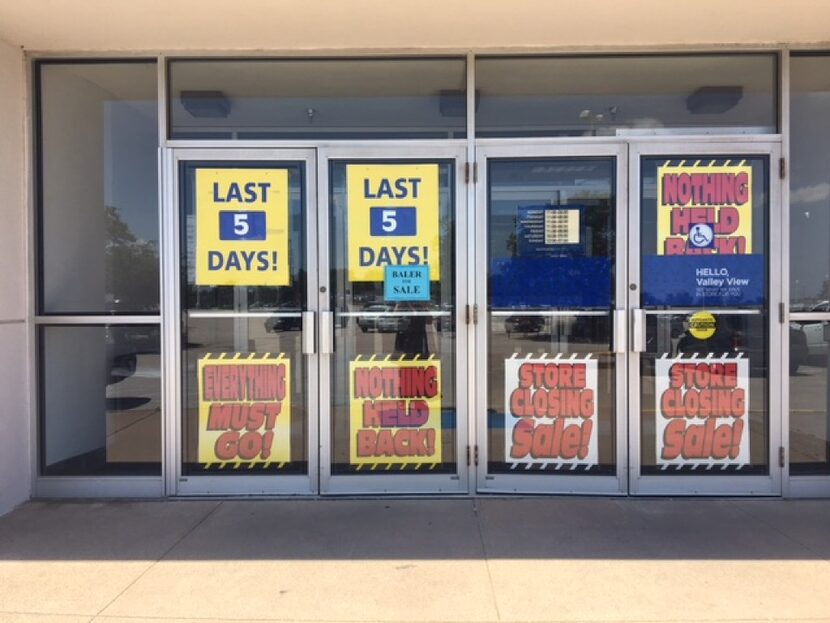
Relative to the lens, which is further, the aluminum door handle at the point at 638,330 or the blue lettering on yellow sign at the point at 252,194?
the blue lettering on yellow sign at the point at 252,194

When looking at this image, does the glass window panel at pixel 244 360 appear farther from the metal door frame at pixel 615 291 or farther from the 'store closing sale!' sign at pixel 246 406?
the metal door frame at pixel 615 291

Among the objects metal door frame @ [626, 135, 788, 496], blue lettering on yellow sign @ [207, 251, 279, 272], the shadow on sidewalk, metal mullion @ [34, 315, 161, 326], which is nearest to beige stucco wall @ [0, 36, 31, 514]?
metal mullion @ [34, 315, 161, 326]

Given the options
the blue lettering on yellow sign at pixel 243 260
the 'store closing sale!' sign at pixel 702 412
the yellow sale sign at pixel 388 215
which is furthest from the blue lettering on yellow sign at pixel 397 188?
the 'store closing sale!' sign at pixel 702 412

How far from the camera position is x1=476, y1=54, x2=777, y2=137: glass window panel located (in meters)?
5.26

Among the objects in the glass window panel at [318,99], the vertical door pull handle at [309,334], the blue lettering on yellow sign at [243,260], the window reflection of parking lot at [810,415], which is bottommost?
the window reflection of parking lot at [810,415]

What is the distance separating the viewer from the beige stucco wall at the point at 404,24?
4426 millimetres

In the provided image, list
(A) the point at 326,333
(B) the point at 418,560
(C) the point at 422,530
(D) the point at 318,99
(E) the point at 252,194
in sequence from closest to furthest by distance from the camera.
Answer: (B) the point at 418,560, (C) the point at 422,530, (A) the point at 326,333, (E) the point at 252,194, (D) the point at 318,99

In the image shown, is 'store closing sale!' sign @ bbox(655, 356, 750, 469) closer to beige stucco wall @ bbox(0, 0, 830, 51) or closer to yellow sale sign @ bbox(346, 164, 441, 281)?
yellow sale sign @ bbox(346, 164, 441, 281)

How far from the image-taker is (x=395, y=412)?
17.4 ft

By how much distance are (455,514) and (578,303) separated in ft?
6.20

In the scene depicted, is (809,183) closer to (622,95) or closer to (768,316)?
(768,316)

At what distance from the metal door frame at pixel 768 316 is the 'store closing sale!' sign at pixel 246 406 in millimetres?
2774

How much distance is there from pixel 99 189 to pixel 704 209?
4.92 m

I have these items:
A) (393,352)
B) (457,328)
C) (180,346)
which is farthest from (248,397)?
(457,328)
